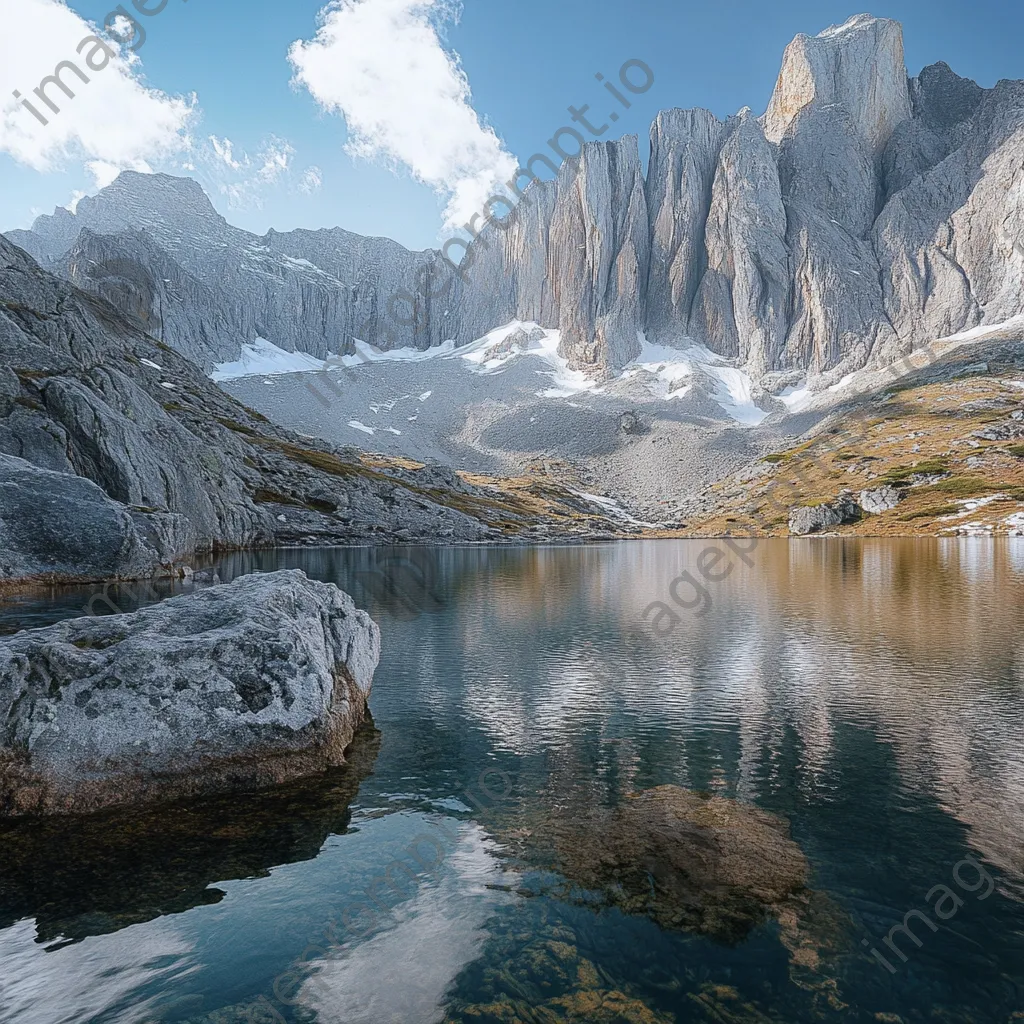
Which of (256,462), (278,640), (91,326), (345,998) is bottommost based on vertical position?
(345,998)

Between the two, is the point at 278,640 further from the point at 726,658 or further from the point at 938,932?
the point at 726,658

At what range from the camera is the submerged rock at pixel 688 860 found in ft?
36.3

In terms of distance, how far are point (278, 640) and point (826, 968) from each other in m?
13.2

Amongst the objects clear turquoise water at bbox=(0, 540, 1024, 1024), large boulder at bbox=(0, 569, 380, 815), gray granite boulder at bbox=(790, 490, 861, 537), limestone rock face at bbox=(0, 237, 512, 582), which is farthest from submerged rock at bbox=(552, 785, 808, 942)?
gray granite boulder at bbox=(790, 490, 861, 537)

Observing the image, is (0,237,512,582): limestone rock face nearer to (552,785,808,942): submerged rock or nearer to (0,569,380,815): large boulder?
(0,569,380,815): large boulder

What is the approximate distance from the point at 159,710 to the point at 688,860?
12.0 m

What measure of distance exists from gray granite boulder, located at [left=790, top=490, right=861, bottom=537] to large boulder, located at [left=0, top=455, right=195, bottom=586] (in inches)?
6407

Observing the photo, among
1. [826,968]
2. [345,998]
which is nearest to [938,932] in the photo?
[826,968]

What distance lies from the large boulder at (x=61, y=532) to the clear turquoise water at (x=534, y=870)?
38.7 m

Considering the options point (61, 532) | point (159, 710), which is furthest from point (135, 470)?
point (159, 710)

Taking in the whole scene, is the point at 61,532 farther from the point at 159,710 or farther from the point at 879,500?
the point at 879,500

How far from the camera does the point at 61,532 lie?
51844 mm

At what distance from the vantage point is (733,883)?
39.1 ft

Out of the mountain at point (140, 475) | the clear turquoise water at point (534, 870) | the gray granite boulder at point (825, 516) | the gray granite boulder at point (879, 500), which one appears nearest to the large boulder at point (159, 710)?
the clear turquoise water at point (534, 870)
